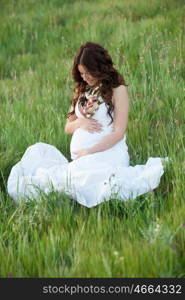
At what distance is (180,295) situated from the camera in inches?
99.3

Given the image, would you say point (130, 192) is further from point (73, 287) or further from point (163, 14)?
point (163, 14)

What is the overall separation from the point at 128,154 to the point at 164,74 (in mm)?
1737

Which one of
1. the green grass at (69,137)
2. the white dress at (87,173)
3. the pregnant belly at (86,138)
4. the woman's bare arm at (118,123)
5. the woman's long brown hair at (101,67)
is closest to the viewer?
the green grass at (69,137)

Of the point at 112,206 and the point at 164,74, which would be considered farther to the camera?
the point at 164,74

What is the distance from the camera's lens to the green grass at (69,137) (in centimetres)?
284

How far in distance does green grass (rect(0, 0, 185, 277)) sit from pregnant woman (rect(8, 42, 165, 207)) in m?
0.10

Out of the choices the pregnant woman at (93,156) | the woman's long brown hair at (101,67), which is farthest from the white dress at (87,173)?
the woman's long brown hair at (101,67)

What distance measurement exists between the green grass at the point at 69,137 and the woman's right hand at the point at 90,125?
1.26ft

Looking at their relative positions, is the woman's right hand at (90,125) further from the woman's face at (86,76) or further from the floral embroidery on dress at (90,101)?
the woman's face at (86,76)

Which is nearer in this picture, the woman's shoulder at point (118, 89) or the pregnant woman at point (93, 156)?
the pregnant woman at point (93, 156)

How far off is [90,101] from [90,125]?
184mm

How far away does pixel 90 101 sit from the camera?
4.29 meters

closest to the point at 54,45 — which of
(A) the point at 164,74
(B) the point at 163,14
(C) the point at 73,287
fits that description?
(B) the point at 163,14

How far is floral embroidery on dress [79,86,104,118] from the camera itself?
4261mm
